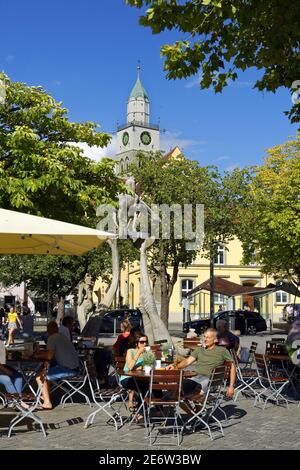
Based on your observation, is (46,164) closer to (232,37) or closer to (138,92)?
(232,37)

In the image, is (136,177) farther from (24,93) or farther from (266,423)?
(266,423)

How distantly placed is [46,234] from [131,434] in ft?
9.42

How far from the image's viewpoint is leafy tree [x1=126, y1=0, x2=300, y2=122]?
865 cm

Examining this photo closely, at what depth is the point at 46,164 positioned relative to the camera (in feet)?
51.6

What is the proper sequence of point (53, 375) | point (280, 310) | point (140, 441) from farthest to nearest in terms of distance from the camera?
point (280, 310)
point (53, 375)
point (140, 441)

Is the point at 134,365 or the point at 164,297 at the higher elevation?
the point at 164,297

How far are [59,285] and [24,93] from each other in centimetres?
2579

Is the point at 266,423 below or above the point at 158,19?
below

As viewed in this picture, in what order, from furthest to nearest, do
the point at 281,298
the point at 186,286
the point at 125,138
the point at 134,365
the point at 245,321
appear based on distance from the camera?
the point at 125,138, the point at 281,298, the point at 186,286, the point at 245,321, the point at 134,365

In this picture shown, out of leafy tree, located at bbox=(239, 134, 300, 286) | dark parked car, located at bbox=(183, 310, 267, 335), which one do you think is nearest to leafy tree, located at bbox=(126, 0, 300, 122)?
leafy tree, located at bbox=(239, 134, 300, 286)

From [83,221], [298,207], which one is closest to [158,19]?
[83,221]

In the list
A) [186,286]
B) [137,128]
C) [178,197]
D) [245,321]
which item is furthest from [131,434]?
[137,128]

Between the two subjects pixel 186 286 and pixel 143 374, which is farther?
pixel 186 286

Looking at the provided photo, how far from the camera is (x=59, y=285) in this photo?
4144cm
